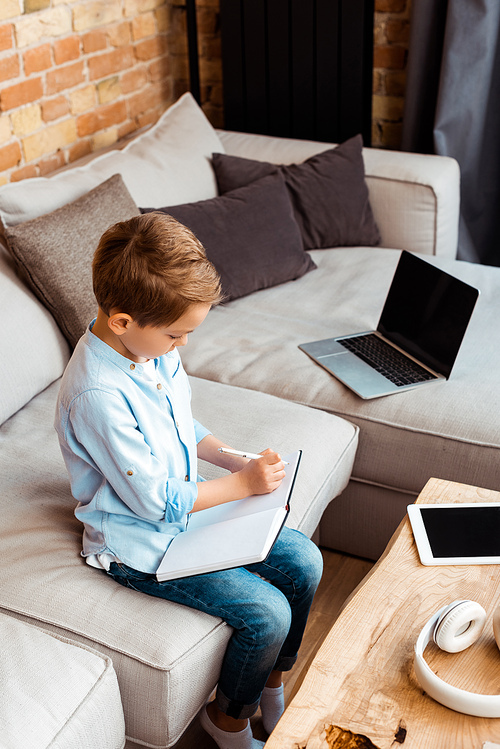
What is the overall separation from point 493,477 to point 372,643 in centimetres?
68

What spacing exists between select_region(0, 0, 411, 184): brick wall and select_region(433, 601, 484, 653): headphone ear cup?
1820mm

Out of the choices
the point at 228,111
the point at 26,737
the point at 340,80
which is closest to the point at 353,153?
the point at 340,80

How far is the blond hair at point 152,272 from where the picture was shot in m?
1.09

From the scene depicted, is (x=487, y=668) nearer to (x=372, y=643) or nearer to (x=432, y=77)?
(x=372, y=643)

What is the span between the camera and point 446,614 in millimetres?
1022

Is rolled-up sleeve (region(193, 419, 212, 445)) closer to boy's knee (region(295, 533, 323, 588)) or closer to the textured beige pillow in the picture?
boy's knee (region(295, 533, 323, 588))

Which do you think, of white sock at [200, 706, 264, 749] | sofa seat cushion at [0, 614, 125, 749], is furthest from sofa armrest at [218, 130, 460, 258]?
sofa seat cushion at [0, 614, 125, 749]

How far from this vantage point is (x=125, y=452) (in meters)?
1.14

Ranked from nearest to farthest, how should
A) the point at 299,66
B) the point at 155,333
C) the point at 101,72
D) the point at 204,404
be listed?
the point at 155,333
the point at 204,404
the point at 101,72
the point at 299,66

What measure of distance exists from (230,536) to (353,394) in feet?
2.23

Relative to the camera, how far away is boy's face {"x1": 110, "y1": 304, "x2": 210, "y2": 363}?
112 cm

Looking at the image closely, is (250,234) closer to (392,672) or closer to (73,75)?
(73,75)

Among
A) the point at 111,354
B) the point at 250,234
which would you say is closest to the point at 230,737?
the point at 111,354

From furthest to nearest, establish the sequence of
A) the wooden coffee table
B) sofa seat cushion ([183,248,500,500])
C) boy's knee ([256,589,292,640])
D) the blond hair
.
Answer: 1. sofa seat cushion ([183,248,500,500])
2. boy's knee ([256,589,292,640])
3. the blond hair
4. the wooden coffee table
